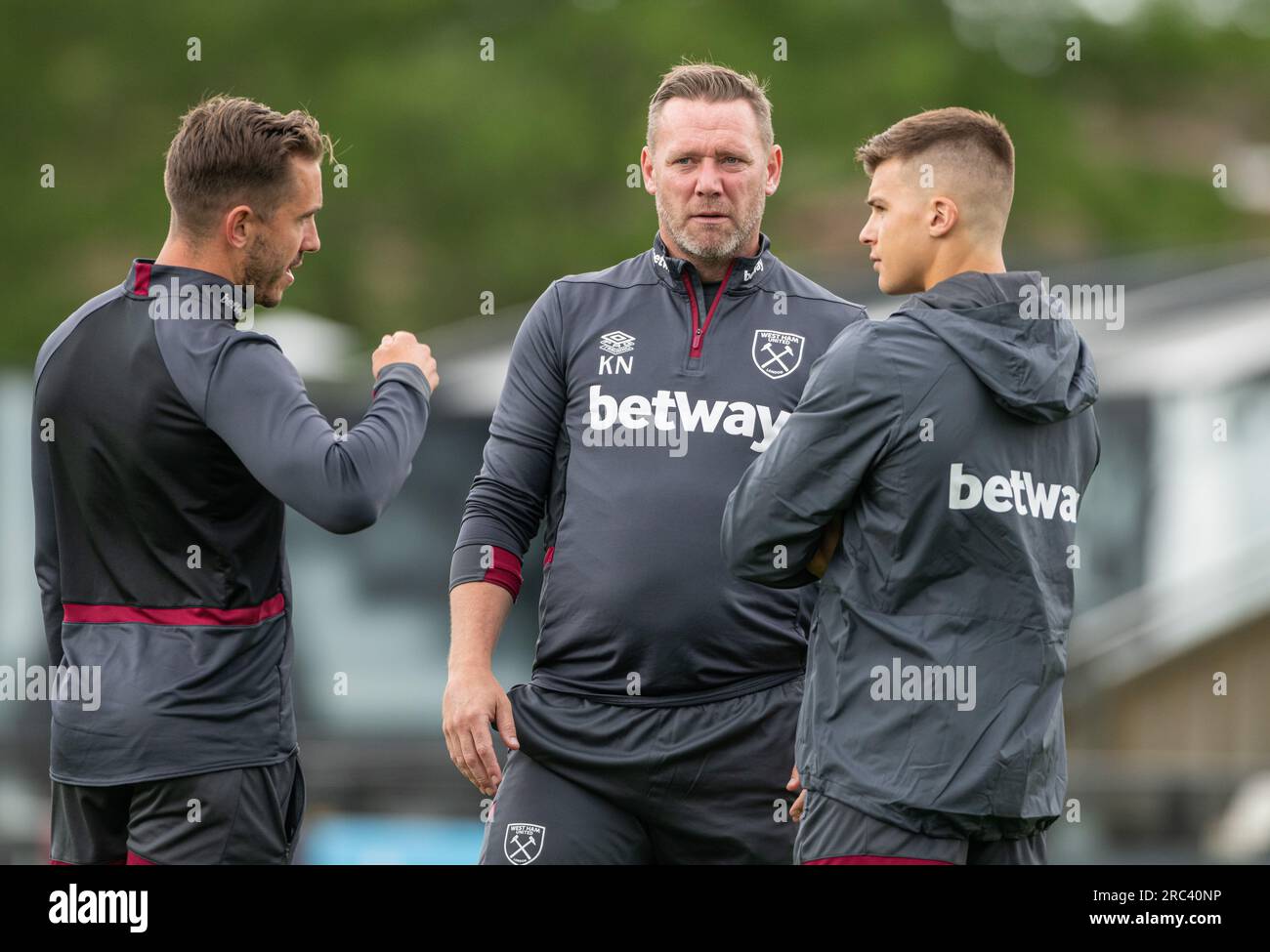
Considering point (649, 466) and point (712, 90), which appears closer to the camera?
point (649, 466)

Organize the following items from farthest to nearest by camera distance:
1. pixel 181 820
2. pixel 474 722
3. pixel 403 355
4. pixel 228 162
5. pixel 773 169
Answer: pixel 773 169
pixel 474 722
pixel 403 355
pixel 228 162
pixel 181 820

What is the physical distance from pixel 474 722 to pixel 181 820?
69cm

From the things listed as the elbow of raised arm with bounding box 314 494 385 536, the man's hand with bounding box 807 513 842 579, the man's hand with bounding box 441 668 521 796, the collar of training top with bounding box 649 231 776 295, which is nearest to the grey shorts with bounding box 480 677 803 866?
the man's hand with bounding box 441 668 521 796

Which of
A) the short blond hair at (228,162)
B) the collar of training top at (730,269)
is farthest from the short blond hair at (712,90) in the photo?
the short blond hair at (228,162)

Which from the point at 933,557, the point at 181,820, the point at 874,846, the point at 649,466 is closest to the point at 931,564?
the point at 933,557

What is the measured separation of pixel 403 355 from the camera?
3760 millimetres

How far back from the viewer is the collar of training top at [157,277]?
357 centimetres

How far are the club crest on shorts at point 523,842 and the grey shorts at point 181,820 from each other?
21.6 inches

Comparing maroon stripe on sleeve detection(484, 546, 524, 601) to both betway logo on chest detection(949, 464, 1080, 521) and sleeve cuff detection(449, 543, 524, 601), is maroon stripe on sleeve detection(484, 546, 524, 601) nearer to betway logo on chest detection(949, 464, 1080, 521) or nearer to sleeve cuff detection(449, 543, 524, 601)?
sleeve cuff detection(449, 543, 524, 601)

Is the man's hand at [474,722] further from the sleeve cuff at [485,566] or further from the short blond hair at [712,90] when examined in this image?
the short blond hair at [712,90]

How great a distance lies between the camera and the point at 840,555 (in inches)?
139

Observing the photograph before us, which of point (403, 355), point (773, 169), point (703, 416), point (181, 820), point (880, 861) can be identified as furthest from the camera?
point (773, 169)

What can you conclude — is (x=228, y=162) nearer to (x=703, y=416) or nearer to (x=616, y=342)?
(x=616, y=342)
